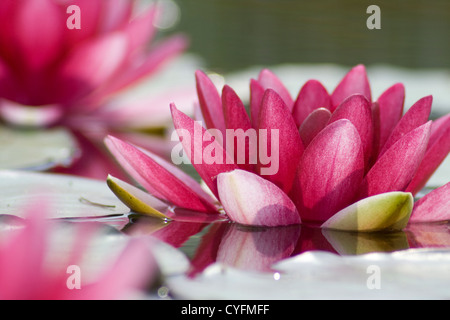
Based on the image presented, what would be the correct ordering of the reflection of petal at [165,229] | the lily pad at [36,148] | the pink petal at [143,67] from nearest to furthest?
the reflection of petal at [165,229] < the lily pad at [36,148] < the pink petal at [143,67]

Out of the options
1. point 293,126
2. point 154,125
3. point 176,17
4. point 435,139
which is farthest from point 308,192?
point 176,17

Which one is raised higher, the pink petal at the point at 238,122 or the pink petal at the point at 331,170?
the pink petal at the point at 238,122

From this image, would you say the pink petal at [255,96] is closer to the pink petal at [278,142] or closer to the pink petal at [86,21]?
the pink petal at [278,142]

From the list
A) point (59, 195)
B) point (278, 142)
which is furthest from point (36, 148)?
point (278, 142)

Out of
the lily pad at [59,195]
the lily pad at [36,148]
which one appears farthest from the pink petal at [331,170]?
the lily pad at [36,148]

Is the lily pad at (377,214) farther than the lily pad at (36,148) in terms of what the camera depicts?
No

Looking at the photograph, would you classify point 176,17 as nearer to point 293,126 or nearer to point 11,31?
point 11,31
